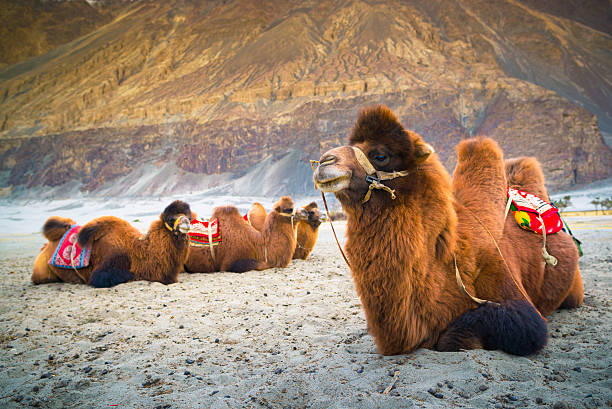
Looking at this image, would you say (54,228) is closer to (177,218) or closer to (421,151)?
(177,218)

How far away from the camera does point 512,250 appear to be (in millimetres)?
2834

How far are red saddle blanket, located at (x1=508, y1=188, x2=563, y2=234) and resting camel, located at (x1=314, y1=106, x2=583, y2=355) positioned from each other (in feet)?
1.90

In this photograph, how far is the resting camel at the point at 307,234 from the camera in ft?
30.7

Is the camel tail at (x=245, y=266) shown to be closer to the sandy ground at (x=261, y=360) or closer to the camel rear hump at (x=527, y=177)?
the sandy ground at (x=261, y=360)

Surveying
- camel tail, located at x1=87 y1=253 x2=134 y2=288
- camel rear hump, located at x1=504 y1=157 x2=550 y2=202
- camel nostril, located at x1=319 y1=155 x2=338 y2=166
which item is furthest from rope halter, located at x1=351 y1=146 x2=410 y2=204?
camel tail, located at x1=87 y1=253 x2=134 y2=288

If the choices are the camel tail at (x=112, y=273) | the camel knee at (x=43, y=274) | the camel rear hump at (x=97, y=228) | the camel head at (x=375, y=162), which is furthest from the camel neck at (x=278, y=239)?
the camel head at (x=375, y=162)

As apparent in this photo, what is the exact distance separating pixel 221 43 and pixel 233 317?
10214 centimetres

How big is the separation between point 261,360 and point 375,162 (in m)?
1.80

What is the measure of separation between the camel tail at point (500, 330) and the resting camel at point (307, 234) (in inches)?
269

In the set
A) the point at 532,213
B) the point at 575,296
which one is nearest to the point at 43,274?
the point at 532,213

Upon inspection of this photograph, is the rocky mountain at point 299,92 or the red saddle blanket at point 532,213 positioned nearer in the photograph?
the red saddle blanket at point 532,213

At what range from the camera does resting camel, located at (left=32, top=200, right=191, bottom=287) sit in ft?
20.6

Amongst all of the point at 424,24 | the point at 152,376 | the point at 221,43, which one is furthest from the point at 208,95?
the point at 152,376

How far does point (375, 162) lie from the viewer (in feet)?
8.23
